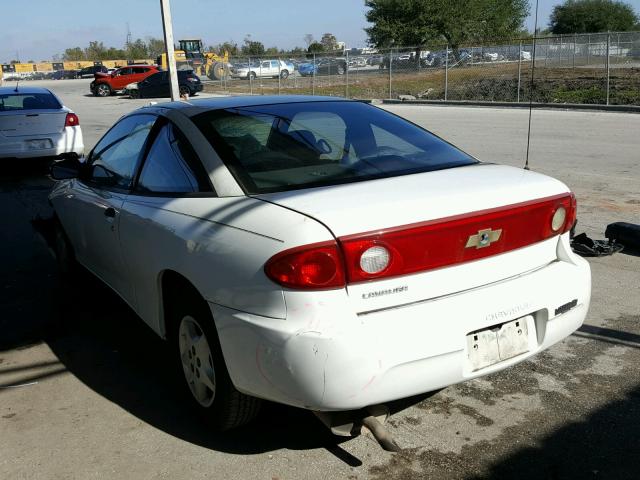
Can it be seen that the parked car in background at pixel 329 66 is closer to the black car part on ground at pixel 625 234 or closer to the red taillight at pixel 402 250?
the black car part on ground at pixel 625 234

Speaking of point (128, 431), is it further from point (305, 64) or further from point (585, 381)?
point (305, 64)

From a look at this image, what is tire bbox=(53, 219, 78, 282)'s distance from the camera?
5.63 m

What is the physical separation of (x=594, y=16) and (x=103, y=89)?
47.5 metres

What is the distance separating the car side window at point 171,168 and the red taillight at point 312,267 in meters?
0.82

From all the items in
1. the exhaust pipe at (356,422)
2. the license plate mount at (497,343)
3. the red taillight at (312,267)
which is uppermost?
the red taillight at (312,267)

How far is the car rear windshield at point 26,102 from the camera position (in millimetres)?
12070

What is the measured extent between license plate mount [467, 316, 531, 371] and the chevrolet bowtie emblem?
0.37 m

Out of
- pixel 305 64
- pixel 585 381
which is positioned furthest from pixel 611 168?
pixel 305 64

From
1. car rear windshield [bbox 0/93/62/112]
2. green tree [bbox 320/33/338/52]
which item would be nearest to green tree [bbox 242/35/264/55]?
green tree [bbox 320/33/338/52]

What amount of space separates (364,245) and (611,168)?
8839mm

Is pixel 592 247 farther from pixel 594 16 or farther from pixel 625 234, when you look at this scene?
pixel 594 16

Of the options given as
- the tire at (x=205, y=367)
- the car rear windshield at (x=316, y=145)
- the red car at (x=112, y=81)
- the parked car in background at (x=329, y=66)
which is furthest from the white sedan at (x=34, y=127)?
the red car at (x=112, y=81)

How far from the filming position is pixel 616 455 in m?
A: 3.01

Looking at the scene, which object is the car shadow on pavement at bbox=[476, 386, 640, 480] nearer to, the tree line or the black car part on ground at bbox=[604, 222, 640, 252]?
the black car part on ground at bbox=[604, 222, 640, 252]
